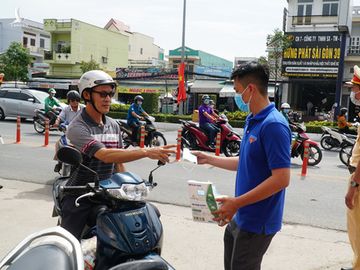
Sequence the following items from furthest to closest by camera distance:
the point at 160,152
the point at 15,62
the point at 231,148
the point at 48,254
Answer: the point at 15,62 < the point at 231,148 < the point at 160,152 < the point at 48,254

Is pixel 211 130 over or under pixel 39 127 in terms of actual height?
over

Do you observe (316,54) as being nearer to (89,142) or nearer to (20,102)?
(20,102)

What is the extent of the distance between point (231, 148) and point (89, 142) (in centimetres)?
890

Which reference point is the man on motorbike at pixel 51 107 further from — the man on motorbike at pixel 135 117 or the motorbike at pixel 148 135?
the man on motorbike at pixel 135 117

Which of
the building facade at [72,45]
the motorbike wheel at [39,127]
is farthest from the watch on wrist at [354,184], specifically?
the building facade at [72,45]

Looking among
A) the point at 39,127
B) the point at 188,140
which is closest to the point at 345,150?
the point at 188,140

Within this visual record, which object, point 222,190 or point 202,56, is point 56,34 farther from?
point 222,190

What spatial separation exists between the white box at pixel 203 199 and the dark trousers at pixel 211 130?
9435 millimetres

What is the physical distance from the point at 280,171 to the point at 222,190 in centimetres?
522

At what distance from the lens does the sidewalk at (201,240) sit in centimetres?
409

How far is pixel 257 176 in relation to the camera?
2334 millimetres

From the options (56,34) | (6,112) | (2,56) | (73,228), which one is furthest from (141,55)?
(73,228)

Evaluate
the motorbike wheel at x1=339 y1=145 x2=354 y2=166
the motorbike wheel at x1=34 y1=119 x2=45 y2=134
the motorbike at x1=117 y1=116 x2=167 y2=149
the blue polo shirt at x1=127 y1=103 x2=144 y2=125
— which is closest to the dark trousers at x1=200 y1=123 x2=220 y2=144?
the motorbike at x1=117 y1=116 x2=167 y2=149

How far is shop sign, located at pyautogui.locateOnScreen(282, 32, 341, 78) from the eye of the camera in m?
27.7
